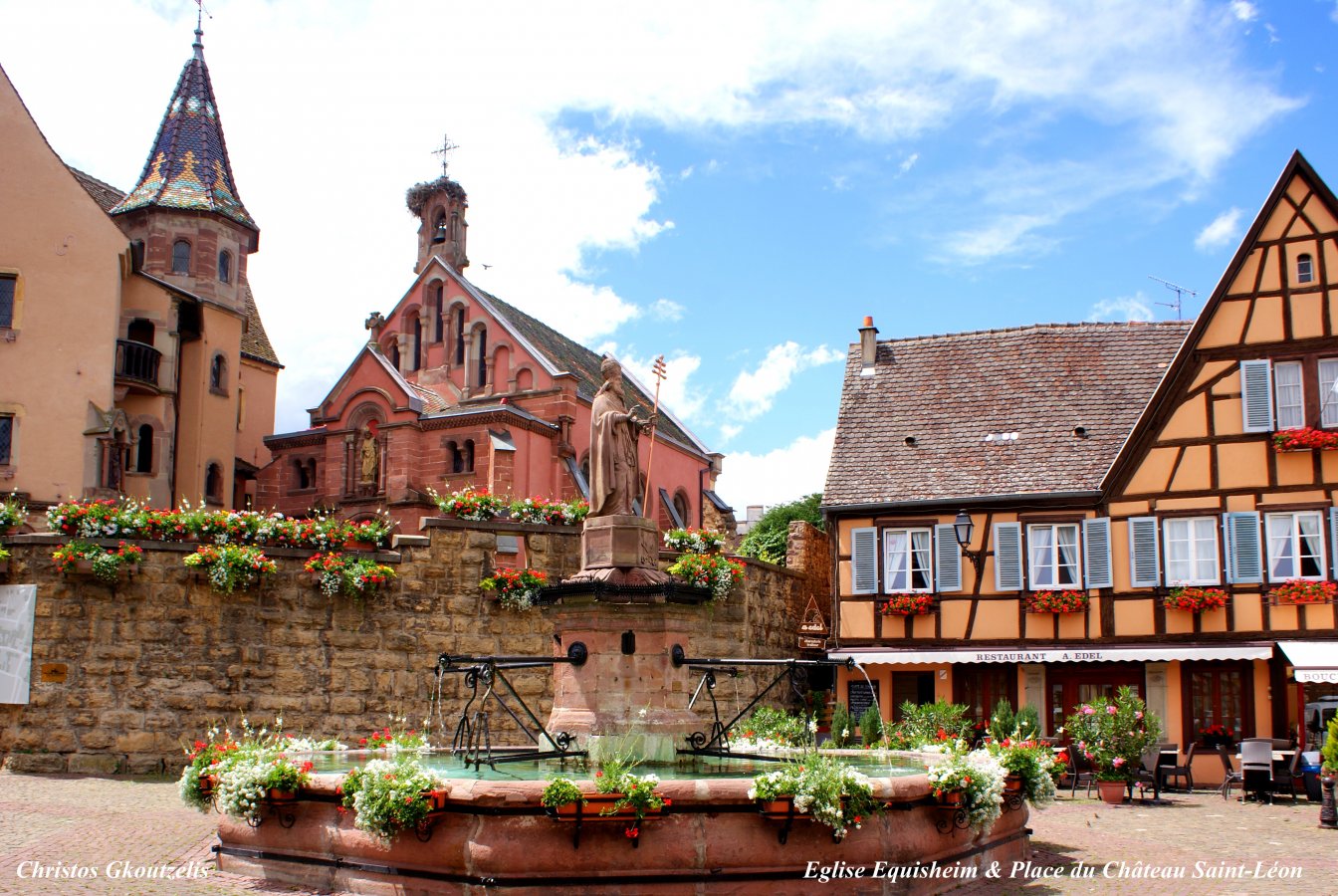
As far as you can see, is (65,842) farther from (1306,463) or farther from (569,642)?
(1306,463)

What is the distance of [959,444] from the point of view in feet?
88.4

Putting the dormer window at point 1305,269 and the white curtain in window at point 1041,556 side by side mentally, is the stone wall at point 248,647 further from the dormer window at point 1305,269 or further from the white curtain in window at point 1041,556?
the dormer window at point 1305,269

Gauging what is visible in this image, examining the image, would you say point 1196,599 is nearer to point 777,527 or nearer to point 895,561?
point 895,561

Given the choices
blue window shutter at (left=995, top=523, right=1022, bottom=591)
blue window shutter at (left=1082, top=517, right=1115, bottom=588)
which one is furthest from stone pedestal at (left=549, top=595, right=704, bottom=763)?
blue window shutter at (left=1082, top=517, right=1115, bottom=588)

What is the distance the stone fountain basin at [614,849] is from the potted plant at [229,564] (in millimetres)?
10176

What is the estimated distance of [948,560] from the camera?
84.3 ft

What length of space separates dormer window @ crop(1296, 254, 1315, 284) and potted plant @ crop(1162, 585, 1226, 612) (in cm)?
598

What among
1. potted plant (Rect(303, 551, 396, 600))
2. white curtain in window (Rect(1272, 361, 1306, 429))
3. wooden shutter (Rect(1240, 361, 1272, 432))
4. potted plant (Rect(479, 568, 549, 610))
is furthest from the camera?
wooden shutter (Rect(1240, 361, 1272, 432))

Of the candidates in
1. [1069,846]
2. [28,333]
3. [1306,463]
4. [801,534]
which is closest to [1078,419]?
[1306,463]

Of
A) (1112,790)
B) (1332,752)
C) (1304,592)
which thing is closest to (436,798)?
(1332,752)

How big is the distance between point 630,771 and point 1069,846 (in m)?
5.59

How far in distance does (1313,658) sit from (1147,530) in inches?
143

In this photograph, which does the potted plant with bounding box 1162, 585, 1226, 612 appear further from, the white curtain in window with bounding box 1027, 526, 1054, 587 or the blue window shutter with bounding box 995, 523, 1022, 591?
the blue window shutter with bounding box 995, 523, 1022, 591

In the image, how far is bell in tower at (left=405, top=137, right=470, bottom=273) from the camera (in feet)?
148
